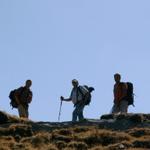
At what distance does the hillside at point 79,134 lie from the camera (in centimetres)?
3128

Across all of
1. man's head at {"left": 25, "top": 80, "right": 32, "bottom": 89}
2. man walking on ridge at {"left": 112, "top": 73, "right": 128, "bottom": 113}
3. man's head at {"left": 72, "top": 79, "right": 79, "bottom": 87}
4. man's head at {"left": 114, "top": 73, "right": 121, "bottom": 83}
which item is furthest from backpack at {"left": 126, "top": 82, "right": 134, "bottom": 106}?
man's head at {"left": 25, "top": 80, "right": 32, "bottom": 89}

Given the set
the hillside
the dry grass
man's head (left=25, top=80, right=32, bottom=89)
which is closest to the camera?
the dry grass

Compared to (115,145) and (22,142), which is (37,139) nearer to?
(22,142)

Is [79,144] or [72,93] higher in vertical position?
[72,93]

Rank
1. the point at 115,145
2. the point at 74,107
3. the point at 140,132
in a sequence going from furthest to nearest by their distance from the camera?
the point at 74,107 → the point at 140,132 → the point at 115,145

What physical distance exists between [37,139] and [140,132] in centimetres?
371

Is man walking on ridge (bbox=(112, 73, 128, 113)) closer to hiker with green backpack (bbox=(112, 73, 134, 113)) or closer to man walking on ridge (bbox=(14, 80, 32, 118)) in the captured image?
hiker with green backpack (bbox=(112, 73, 134, 113))

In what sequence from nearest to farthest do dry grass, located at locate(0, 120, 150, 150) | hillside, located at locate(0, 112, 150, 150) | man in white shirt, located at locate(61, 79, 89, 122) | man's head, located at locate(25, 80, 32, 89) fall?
dry grass, located at locate(0, 120, 150, 150) → hillside, located at locate(0, 112, 150, 150) → man in white shirt, located at locate(61, 79, 89, 122) → man's head, located at locate(25, 80, 32, 89)

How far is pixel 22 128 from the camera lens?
33719mm

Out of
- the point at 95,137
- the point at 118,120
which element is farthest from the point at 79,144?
the point at 118,120

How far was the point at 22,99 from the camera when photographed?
118 ft

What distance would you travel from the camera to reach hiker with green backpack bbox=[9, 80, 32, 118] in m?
35.8

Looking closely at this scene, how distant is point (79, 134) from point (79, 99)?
2.48 metres

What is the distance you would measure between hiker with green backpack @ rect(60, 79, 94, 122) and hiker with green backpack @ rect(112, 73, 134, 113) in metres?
0.96
